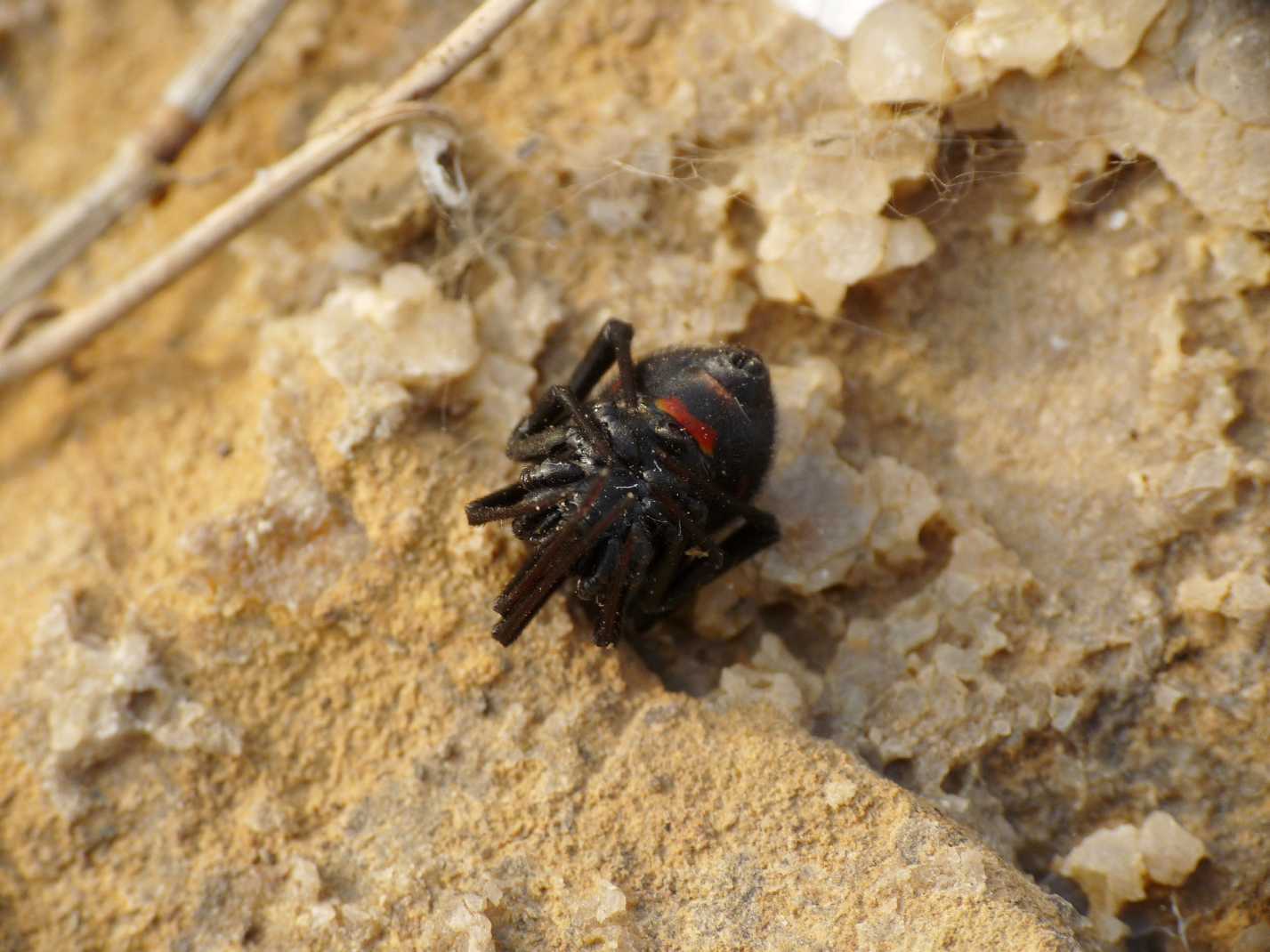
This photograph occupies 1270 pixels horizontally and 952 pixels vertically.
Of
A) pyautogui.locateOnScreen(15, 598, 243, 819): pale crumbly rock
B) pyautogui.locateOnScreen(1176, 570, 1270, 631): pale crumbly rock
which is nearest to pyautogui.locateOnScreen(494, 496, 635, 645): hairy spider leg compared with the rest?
pyautogui.locateOnScreen(15, 598, 243, 819): pale crumbly rock

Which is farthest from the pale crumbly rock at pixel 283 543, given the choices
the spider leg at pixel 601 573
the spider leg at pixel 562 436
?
the spider leg at pixel 601 573

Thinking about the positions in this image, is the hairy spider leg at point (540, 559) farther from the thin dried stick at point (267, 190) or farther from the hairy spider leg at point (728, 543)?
the thin dried stick at point (267, 190)

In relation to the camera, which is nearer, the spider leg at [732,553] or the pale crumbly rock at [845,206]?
the spider leg at [732,553]

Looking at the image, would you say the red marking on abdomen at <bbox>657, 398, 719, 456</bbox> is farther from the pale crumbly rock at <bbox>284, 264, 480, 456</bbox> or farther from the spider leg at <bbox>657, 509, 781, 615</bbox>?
the pale crumbly rock at <bbox>284, 264, 480, 456</bbox>

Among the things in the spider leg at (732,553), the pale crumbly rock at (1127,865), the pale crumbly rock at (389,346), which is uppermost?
the pale crumbly rock at (389,346)

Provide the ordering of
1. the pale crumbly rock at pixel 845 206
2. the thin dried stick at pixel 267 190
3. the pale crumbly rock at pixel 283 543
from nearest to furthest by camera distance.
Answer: the pale crumbly rock at pixel 283 543 < the pale crumbly rock at pixel 845 206 < the thin dried stick at pixel 267 190

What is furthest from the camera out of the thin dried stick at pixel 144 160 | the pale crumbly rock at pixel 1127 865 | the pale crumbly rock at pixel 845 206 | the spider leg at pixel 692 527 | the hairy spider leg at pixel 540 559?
the thin dried stick at pixel 144 160

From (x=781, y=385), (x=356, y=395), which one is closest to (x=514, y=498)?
(x=356, y=395)
